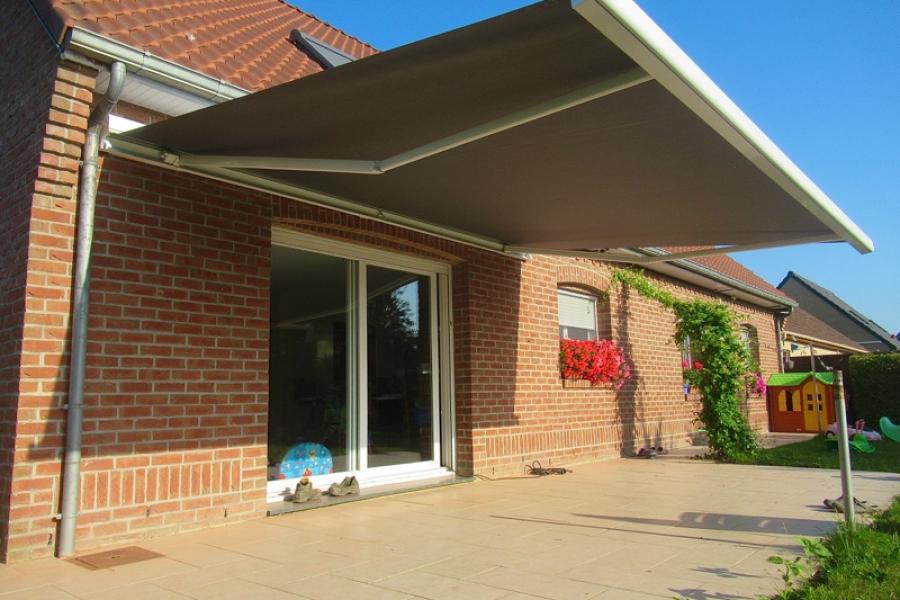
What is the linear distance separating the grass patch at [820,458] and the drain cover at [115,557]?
7.61 metres

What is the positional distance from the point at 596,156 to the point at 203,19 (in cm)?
351

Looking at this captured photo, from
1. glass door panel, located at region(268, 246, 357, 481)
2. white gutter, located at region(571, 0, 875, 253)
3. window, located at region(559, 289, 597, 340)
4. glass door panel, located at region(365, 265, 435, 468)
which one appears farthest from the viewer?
window, located at region(559, 289, 597, 340)

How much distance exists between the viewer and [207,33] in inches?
214

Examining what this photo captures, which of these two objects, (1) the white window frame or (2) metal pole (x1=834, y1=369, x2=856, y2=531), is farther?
(1) the white window frame

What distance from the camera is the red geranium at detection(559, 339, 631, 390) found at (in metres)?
8.95

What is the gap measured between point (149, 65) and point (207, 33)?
1323 mm

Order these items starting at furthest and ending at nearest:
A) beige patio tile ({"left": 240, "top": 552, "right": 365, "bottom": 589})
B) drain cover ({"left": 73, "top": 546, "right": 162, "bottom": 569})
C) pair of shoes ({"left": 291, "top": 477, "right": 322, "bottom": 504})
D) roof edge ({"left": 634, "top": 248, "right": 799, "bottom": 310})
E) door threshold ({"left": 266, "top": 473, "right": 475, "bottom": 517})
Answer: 1. roof edge ({"left": 634, "top": 248, "right": 799, "bottom": 310})
2. pair of shoes ({"left": 291, "top": 477, "right": 322, "bottom": 504})
3. door threshold ({"left": 266, "top": 473, "right": 475, "bottom": 517})
4. drain cover ({"left": 73, "top": 546, "right": 162, "bottom": 569})
5. beige patio tile ({"left": 240, "top": 552, "right": 365, "bottom": 589})

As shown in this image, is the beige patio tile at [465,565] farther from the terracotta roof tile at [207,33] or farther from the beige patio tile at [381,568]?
the terracotta roof tile at [207,33]

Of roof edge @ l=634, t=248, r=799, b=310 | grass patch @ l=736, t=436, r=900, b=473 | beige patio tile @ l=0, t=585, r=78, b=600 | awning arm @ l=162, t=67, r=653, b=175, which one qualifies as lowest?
grass patch @ l=736, t=436, r=900, b=473

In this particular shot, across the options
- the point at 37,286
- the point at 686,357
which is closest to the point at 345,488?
the point at 37,286

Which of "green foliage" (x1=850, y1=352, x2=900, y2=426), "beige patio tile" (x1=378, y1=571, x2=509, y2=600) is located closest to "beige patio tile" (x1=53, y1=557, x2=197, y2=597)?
"beige patio tile" (x1=378, y1=571, x2=509, y2=600)

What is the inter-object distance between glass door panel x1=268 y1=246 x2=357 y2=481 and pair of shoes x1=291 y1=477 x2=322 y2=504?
0.80ft

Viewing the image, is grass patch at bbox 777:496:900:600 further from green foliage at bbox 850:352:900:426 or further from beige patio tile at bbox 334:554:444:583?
green foliage at bbox 850:352:900:426

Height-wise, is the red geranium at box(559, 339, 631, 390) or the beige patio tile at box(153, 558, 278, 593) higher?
the red geranium at box(559, 339, 631, 390)
